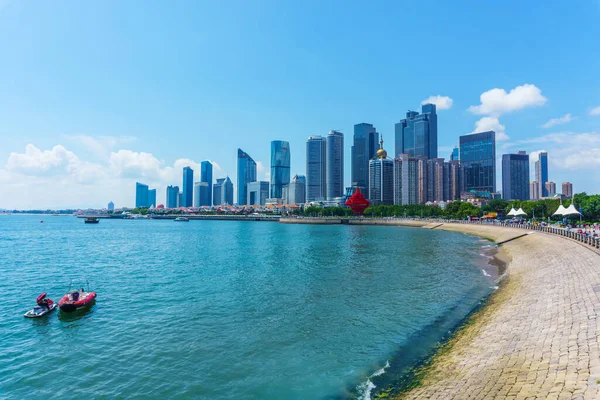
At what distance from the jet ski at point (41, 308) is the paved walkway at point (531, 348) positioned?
26.2 meters

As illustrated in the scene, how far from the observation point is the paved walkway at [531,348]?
1088 centimetres

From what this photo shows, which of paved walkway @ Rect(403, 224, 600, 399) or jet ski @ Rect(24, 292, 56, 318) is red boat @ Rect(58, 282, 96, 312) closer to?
jet ski @ Rect(24, 292, 56, 318)

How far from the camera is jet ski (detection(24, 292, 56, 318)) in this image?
80.4 feet

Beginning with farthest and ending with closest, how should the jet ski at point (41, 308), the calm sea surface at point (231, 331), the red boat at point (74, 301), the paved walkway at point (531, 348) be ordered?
the red boat at point (74, 301) < the jet ski at point (41, 308) < the calm sea surface at point (231, 331) < the paved walkway at point (531, 348)

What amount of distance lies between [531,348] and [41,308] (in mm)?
31274

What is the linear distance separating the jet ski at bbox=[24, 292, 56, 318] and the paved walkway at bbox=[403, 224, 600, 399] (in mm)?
26203

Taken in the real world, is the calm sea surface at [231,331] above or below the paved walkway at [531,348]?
below

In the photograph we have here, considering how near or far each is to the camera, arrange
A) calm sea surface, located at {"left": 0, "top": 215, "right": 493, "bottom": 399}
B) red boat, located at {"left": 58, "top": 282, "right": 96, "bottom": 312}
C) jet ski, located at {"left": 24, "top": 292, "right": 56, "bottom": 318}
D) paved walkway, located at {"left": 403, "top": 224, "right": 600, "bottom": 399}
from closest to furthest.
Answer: paved walkway, located at {"left": 403, "top": 224, "right": 600, "bottom": 399} → calm sea surface, located at {"left": 0, "top": 215, "right": 493, "bottom": 399} → jet ski, located at {"left": 24, "top": 292, "right": 56, "bottom": 318} → red boat, located at {"left": 58, "top": 282, "right": 96, "bottom": 312}

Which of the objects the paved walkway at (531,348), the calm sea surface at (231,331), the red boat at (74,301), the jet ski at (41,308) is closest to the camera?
the paved walkway at (531,348)

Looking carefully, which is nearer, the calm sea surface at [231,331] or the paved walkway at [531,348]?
the paved walkway at [531,348]

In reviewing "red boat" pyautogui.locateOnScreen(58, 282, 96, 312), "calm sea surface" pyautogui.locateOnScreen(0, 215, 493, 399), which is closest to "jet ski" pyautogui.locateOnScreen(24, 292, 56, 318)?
"calm sea surface" pyautogui.locateOnScreen(0, 215, 493, 399)

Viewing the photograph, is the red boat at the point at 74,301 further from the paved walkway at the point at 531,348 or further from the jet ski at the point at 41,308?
the paved walkway at the point at 531,348

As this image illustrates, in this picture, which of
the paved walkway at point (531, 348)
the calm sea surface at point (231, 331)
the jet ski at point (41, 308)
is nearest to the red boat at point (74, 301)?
the jet ski at point (41, 308)

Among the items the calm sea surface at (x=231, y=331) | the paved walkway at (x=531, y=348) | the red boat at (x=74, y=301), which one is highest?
the paved walkway at (x=531, y=348)
